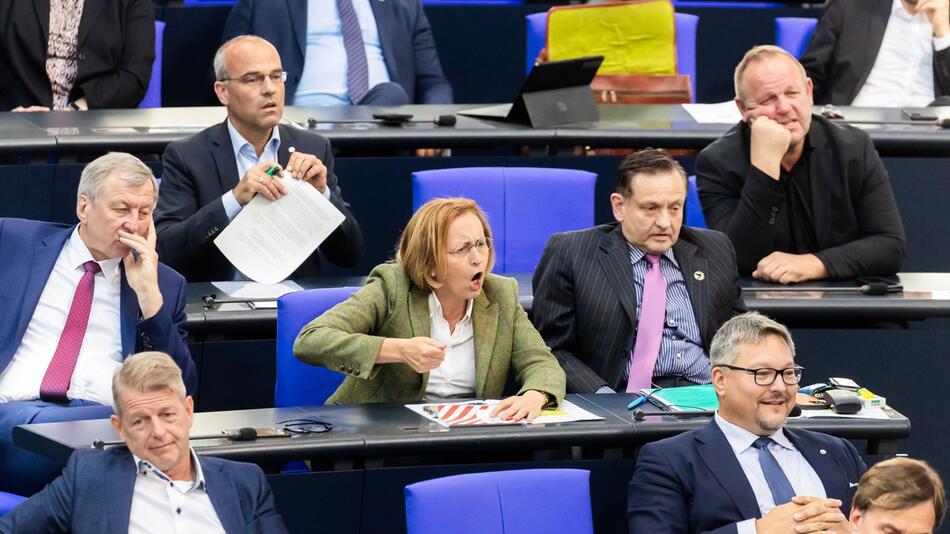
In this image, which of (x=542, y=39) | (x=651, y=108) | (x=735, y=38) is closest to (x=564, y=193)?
(x=651, y=108)

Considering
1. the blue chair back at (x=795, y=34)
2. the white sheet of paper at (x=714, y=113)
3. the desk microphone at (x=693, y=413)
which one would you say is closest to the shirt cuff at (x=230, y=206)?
the desk microphone at (x=693, y=413)

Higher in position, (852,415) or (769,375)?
(769,375)

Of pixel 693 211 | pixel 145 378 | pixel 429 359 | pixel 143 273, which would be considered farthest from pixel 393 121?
pixel 145 378

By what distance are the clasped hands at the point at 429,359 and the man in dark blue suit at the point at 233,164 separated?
3.30 ft

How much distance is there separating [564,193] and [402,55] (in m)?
1.70

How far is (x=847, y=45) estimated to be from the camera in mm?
6324

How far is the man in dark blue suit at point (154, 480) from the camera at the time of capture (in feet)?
10.5

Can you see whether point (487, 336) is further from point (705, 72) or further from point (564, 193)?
point (705, 72)

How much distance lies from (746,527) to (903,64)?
3419 millimetres

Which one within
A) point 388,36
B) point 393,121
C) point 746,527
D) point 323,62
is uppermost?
point 388,36

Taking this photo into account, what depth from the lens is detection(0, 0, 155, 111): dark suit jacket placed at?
5.86 m

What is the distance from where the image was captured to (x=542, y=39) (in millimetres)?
6344

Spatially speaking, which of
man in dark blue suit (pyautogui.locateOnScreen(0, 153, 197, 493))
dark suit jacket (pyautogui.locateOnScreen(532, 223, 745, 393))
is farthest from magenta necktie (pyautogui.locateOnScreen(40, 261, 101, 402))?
dark suit jacket (pyautogui.locateOnScreen(532, 223, 745, 393))

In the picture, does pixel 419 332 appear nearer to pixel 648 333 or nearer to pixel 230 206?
pixel 648 333
